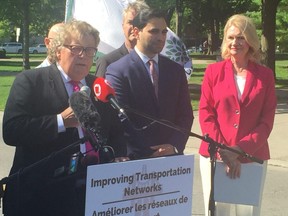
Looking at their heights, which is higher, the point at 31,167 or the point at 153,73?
the point at 153,73

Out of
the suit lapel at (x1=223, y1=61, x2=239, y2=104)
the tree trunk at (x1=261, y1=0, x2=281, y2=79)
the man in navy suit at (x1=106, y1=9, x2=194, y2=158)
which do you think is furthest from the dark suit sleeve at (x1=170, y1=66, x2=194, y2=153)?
the tree trunk at (x1=261, y1=0, x2=281, y2=79)

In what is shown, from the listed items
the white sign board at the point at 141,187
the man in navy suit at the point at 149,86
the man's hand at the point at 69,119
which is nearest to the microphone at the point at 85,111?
the white sign board at the point at 141,187

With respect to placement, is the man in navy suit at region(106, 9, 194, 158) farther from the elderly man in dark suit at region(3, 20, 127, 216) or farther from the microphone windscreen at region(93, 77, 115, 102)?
the microphone windscreen at region(93, 77, 115, 102)

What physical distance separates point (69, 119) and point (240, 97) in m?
1.62

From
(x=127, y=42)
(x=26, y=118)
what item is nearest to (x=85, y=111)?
(x=26, y=118)

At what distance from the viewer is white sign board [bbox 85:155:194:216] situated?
2.44 meters

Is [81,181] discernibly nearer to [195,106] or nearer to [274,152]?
[274,152]

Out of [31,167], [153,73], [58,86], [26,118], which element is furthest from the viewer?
[153,73]

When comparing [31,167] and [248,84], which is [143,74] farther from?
[31,167]

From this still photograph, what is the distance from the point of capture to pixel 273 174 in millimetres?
8180

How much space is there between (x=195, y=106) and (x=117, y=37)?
24.9 ft

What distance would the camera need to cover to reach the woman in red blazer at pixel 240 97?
402 cm

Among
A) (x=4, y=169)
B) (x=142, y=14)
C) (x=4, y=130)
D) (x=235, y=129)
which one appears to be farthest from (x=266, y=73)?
(x=4, y=169)

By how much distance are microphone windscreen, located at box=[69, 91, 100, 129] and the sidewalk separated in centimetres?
391
